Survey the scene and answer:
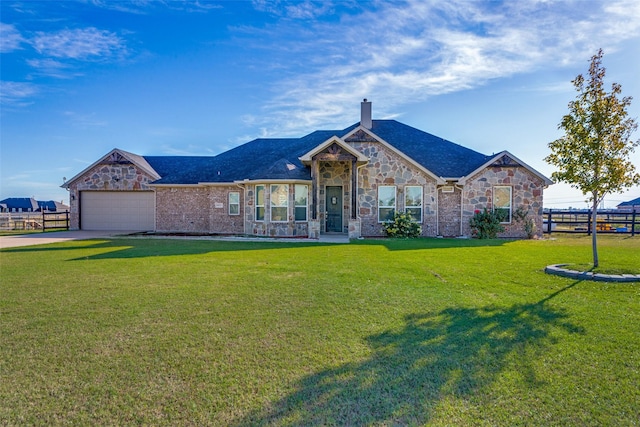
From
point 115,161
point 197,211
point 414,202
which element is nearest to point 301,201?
point 414,202

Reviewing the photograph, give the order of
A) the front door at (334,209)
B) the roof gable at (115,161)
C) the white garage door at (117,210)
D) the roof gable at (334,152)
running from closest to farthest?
the roof gable at (334,152), the front door at (334,209), the roof gable at (115,161), the white garage door at (117,210)

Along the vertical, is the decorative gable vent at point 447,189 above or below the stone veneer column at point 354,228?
above

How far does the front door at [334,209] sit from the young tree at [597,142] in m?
10.4

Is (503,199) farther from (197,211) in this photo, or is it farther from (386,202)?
(197,211)

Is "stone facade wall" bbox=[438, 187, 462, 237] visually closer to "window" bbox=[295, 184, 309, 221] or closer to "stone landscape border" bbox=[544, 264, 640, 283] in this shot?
"window" bbox=[295, 184, 309, 221]

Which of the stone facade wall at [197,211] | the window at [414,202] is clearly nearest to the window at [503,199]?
the window at [414,202]

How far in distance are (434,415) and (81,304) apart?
5.23 metres

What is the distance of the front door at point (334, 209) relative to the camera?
16984 mm

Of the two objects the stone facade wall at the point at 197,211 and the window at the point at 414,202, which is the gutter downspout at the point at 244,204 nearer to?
the stone facade wall at the point at 197,211

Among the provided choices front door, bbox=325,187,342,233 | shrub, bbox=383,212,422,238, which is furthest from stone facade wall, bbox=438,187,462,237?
front door, bbox=325,187,342,233

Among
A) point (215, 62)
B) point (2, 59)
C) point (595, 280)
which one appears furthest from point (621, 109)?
point (2, 59)

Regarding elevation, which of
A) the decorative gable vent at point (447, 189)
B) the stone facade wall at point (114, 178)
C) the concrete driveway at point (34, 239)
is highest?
the stone facade wall at point (114, 178)

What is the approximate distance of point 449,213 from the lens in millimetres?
16375

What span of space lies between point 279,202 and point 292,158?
352 centimetres
